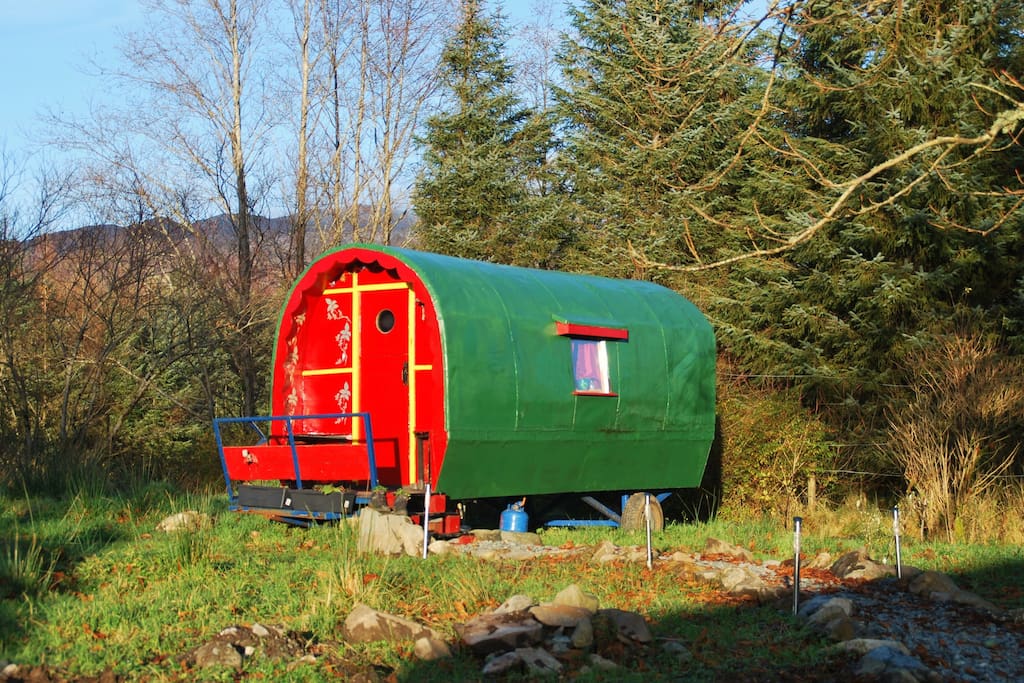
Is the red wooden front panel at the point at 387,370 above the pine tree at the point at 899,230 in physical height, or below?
below

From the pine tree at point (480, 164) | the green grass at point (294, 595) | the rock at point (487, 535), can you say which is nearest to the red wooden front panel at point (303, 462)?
the green grass at point (294, 595)

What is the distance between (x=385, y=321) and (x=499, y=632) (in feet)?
21.9

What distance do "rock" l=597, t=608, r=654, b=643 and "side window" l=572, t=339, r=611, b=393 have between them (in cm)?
576

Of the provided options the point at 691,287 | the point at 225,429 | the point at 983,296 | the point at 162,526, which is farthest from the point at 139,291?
the point at 983,296

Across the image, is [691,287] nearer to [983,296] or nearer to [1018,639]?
[983,296]

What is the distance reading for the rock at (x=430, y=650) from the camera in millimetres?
7652

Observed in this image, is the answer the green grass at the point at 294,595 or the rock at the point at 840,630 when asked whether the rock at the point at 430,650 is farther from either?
the rock at the point at 840,630

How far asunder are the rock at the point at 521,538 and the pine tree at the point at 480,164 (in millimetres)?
18656

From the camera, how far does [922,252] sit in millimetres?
21016

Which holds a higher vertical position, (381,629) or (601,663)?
(381,629)

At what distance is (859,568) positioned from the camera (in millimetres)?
10867

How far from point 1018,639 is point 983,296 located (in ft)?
45.0

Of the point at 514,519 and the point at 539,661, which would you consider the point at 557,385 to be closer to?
the point at 514,519

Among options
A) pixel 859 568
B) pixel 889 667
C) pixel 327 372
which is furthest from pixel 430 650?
pixel 327 372
